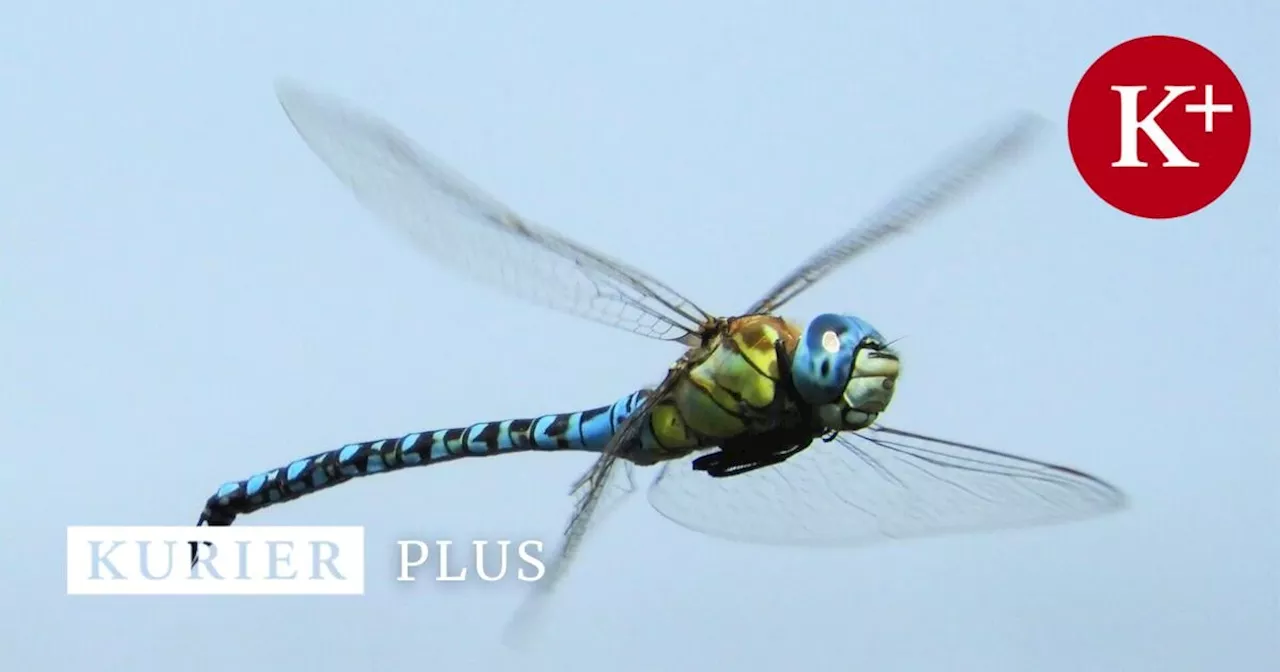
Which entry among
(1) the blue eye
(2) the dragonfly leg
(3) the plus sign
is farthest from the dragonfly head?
(3) the plus sign

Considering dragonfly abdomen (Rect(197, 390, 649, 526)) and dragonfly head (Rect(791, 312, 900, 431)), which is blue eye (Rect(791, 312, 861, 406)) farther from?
dragonfly abdomen (Rect(197, 390, 649, 526))

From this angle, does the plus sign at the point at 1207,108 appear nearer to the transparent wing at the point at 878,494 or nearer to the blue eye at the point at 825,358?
the transparent wing at the point at 878,494

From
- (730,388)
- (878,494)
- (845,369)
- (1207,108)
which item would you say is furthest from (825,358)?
(1207,108)

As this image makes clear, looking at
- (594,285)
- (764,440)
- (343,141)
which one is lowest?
(764,440)

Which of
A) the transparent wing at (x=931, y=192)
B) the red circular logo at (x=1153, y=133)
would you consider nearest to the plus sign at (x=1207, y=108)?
the red circular logo at (x=1153, y=133)

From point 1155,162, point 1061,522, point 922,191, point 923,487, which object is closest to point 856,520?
point 923,487

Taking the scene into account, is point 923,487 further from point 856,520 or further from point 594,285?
point 594,285

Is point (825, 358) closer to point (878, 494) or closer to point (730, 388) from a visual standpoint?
point (730, 388)
